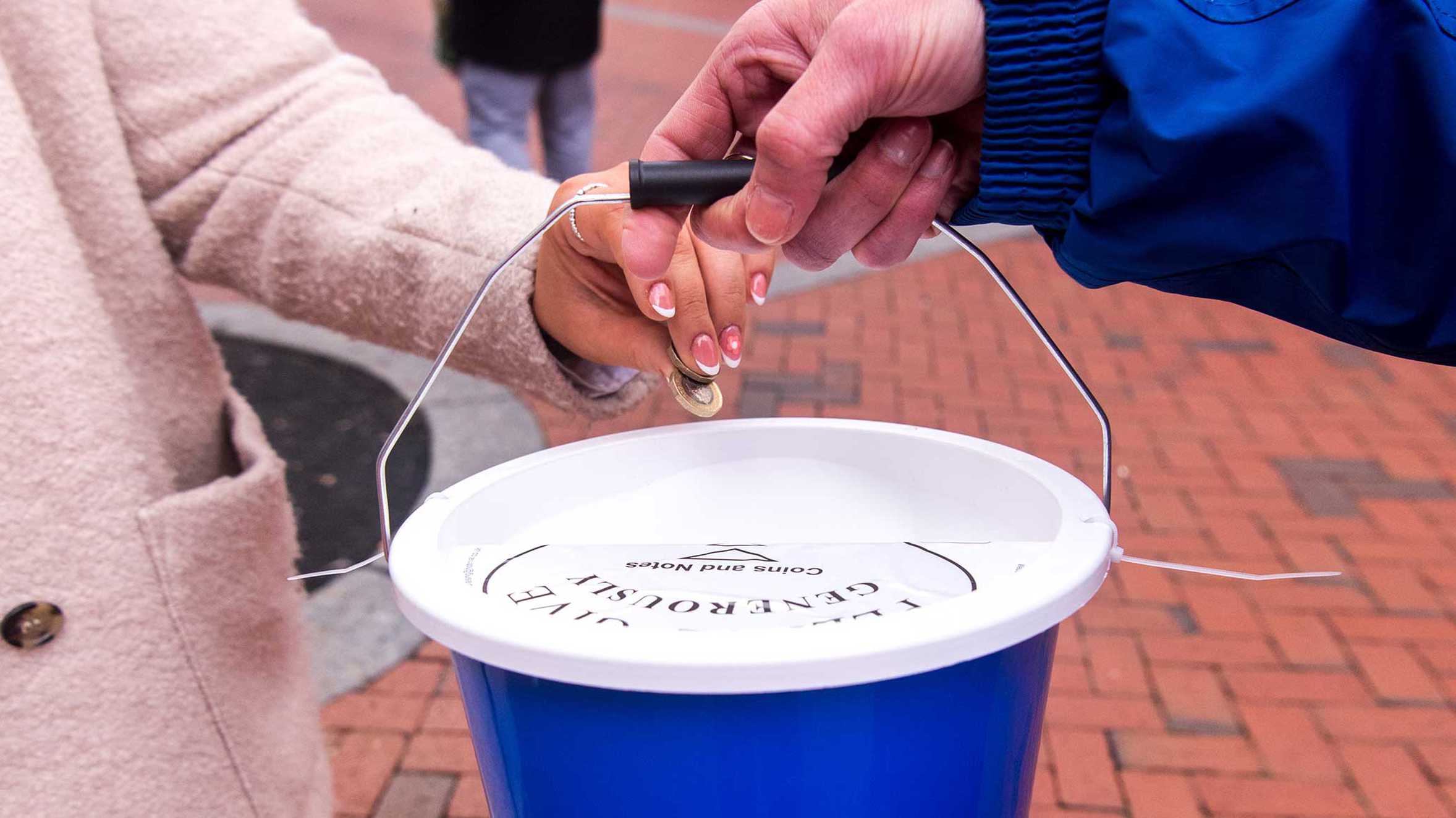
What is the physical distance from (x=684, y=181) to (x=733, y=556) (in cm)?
32

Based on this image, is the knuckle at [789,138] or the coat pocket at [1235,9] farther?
the knuckle at [789,138]

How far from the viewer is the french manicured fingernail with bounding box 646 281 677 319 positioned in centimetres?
104

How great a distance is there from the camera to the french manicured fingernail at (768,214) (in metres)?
0.90

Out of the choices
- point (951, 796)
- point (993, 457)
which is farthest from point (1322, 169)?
point (951, 796)

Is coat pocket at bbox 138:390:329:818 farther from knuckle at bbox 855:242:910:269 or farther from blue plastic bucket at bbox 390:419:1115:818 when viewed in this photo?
knuckle at bbox 855:242:910:269

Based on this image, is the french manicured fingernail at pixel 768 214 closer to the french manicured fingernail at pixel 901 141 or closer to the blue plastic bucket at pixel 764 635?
the french manicured fingernail at pixel 901 141

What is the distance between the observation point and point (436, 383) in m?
3.65

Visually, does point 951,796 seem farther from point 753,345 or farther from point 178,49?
point 753,345

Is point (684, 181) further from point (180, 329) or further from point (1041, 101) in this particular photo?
point (180, 329)

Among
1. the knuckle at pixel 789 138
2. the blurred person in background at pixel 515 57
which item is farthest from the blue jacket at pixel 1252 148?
the blurred person in background at pixel 515 57

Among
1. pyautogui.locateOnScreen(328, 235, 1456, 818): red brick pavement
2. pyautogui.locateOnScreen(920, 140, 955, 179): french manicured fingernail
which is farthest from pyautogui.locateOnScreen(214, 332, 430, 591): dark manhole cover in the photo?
pyautogui.locateOnScreen(920, 140, 955, 179): french manicured fingernail

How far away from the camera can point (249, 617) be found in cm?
109

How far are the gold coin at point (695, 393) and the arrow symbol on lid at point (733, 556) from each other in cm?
20

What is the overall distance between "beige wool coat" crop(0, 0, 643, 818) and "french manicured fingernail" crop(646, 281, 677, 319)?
206 mm
